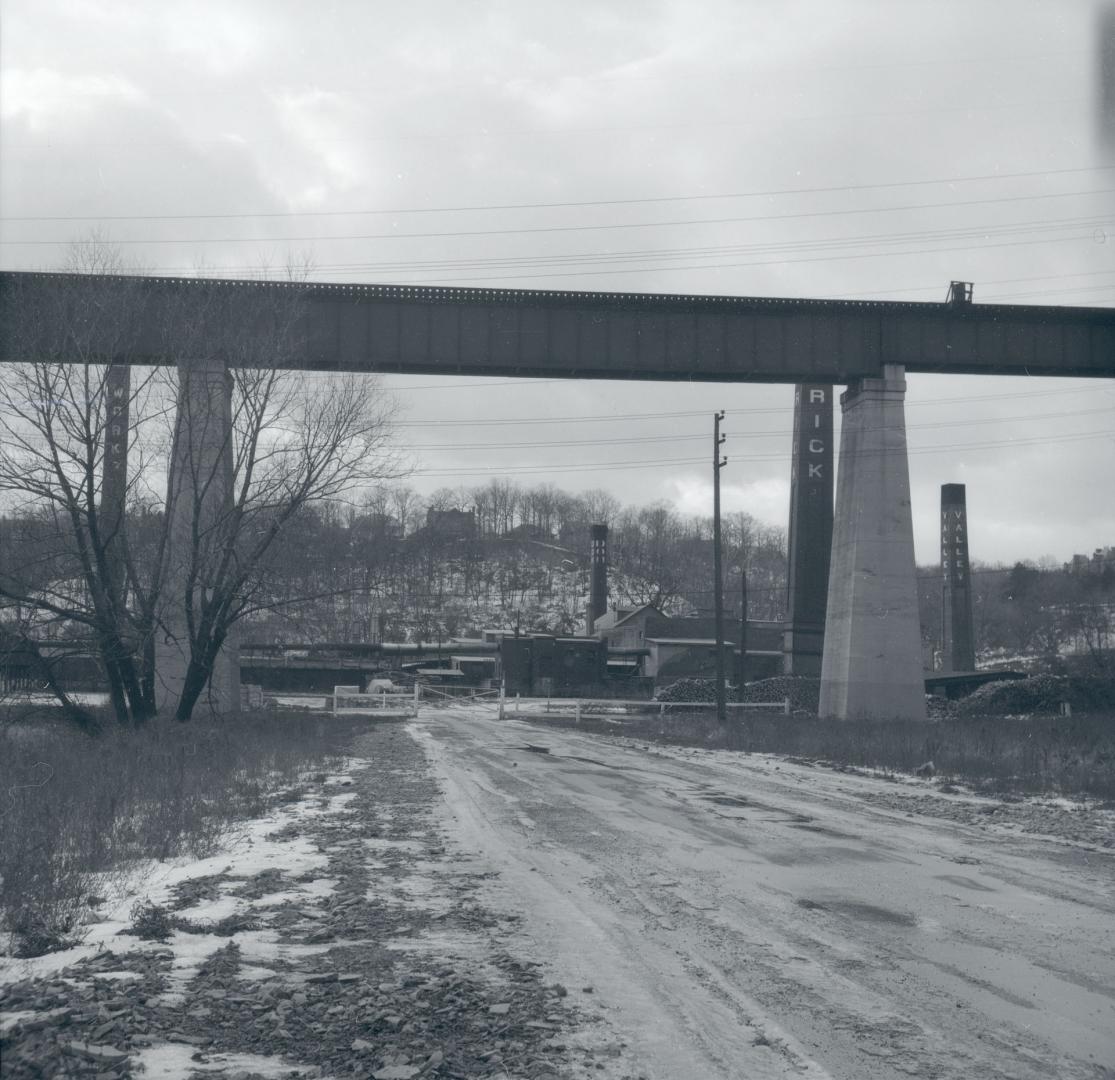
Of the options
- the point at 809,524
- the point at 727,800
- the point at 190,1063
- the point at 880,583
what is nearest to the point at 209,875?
the point at 190,1063

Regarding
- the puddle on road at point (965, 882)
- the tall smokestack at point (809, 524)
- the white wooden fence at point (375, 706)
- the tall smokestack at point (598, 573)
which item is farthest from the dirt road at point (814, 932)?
the tall smokestack at point (598, 573)

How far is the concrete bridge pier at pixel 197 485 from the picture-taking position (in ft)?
82.7

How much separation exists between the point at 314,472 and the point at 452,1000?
22178 millimetres

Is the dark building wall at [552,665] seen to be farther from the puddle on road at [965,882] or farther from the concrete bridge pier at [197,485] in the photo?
the puddle on road at [965,882]

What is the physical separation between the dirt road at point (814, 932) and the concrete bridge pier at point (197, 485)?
13.5 meters

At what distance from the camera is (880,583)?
111 ft

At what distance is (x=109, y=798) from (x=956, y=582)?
2583 inches

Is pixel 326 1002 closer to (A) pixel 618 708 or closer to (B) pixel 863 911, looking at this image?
(B) pixel 863 911

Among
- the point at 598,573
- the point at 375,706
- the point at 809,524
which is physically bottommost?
the point at 375,706

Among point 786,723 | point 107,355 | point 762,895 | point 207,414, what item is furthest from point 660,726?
point 762,895

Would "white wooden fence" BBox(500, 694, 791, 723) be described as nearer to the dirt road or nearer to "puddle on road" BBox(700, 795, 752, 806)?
"puddle on road" BBox(700, 795, 752, 806)

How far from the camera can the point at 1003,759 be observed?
20.3m

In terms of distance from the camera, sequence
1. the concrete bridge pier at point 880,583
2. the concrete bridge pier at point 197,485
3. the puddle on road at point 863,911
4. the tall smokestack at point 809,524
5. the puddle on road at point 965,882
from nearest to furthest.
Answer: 1. the puddle on road at point 863,911
2. the puddle on road at point 965,882
3. the concrete bridge pier at point 197,485
4. the concrete bridge pier at point 880,583
5. the tall smokestack at point 809,524

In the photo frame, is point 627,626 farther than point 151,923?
Yes
